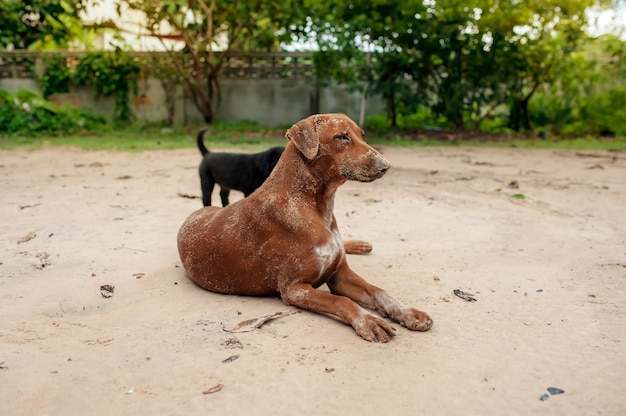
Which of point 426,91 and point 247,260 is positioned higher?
point 426,91

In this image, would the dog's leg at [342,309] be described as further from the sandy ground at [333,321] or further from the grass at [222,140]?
the grass at [222,140]

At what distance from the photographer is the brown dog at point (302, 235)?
355 cm

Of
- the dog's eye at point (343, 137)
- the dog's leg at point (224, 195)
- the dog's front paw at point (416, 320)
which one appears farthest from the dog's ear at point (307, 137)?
the dog's leg at point (224, 195)

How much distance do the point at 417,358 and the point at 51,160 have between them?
26.9 feet

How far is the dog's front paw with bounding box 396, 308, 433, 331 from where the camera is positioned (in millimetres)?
3346

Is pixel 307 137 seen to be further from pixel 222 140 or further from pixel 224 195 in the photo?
pixel 222 140

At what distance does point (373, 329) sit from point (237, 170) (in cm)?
319

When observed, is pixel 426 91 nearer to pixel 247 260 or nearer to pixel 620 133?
pixel 620 133

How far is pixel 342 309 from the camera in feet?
11.1

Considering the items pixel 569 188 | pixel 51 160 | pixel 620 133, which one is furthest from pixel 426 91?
pixel 51 160

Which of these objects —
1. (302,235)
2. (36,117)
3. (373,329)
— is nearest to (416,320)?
(373,329)

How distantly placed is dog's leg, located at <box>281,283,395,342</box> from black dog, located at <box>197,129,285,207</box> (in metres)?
2.31

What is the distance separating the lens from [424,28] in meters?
12.9

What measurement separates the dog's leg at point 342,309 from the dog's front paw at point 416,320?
145 millimetres
